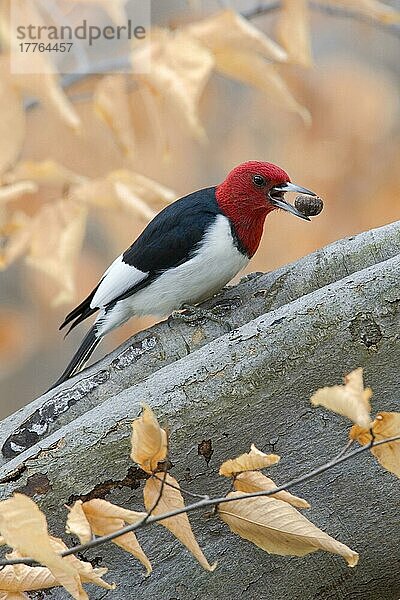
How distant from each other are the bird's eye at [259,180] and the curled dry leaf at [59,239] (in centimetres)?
A: 28

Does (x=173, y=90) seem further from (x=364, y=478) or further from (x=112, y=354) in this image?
(x=364, y=478)

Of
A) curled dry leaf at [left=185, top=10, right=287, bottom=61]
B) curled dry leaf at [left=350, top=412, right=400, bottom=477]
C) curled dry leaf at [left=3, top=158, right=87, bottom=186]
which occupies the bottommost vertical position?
curled dry leaf at [left=350, top=412, right=400, bottom=477]

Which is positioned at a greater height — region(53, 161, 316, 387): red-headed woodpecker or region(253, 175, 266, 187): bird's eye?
region(253, 175, 266, 187): bird's eye

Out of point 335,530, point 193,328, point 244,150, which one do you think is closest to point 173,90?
point 193,328

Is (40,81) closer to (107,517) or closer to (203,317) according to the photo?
(203,317)

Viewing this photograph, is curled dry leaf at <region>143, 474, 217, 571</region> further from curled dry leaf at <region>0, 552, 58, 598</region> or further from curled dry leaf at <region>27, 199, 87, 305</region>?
curled dry leaf at <region>27, 199, 87, 305</region>

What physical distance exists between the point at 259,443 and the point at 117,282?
0.56m

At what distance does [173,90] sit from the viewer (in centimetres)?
132

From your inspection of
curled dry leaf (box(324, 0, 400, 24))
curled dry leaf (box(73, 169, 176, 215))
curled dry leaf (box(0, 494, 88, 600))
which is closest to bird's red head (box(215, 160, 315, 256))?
curled dry leaf (box(73, 169, 176, 215))

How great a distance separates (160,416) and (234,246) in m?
0.56

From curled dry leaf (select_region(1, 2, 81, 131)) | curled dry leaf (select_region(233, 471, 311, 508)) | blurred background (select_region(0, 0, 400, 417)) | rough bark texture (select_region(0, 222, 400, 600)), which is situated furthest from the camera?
blurred background (select_region(0, 0, 400, 417))

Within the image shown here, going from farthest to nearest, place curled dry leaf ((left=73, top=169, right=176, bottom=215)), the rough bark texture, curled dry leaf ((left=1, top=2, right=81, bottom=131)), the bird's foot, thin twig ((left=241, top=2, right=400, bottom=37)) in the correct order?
thin twig ((left=241, top=2, right=400, bottom=37)), curled dry leaf ((left=73, top=169, right=176, bottom=215)), curled dry leaf ((left=1, top=2, right=81, bottom=131)), the bird's foot, the rough bark texture

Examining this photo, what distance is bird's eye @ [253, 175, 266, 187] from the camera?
1475 millimetres

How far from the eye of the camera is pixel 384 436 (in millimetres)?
678
